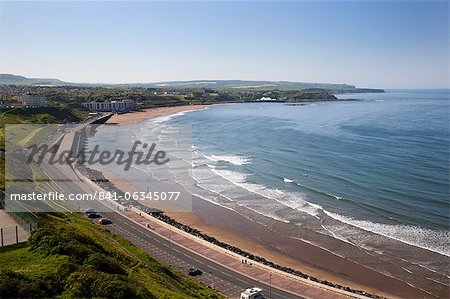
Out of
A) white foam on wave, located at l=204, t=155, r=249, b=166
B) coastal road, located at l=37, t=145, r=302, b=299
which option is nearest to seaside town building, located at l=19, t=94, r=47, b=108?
white foam on wave, located at l=204, t=155, r=249, b=166

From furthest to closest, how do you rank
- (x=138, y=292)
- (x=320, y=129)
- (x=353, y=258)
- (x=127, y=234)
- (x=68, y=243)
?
(x=320, y=129)
(x=127, y=234)
(x=353, y=258)
(x=68, y=243)
(x=138, y=292)

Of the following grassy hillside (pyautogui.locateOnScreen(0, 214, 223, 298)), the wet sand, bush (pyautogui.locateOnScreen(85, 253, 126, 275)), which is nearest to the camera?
grassy hillside (pyautogui.locateOnScreen(0, 214, 223, 298))

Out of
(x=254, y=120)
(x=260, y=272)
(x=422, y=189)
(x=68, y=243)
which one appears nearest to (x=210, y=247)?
(x=260, y=272)

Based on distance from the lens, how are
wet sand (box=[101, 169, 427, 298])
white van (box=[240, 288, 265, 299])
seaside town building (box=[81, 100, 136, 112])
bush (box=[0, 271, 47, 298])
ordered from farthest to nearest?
1. seaside town building (box=[81, 100, 136, 112])
2. wet sand (box=[101, 169, 427, 298])
3. white van (box=[240, 288, 265, 299])
4. bush (box=[0, 271, 47, 298])

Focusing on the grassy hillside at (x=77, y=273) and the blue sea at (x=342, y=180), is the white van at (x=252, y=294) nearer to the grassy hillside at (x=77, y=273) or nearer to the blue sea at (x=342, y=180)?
the grassy hillside at (x=77, y=273)

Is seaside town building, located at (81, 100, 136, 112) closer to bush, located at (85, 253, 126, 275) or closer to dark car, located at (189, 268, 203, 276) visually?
dark car, located at (189, 268, 203, 276)

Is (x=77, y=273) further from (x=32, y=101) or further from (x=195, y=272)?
(x=32, y=101)

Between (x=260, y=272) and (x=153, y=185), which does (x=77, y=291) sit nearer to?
(x=260, y=272)
